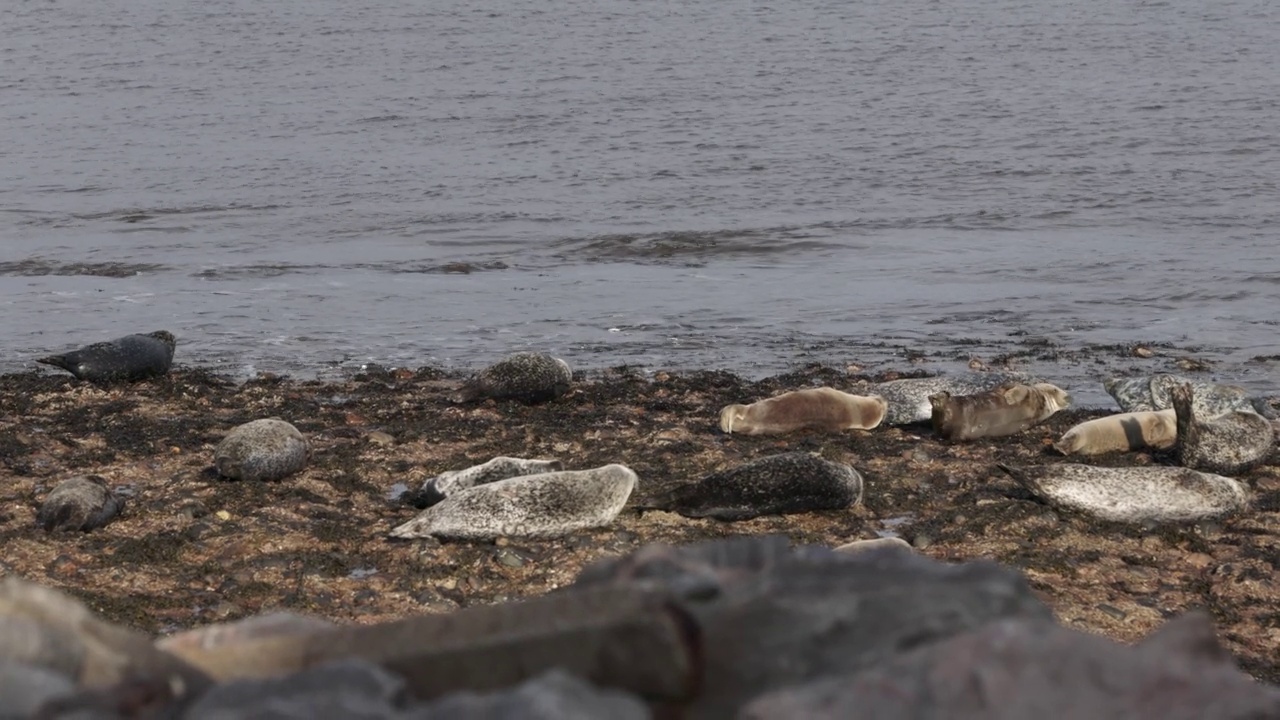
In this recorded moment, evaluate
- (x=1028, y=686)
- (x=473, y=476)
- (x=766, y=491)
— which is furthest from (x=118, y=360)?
(x=1028, y=686)

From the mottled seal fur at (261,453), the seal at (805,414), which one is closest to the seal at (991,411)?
the seal at (805,414)

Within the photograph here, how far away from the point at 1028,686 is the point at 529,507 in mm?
4238

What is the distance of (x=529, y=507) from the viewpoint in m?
5.66

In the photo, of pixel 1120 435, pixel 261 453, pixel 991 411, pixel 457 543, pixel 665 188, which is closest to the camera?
pixel 457 543

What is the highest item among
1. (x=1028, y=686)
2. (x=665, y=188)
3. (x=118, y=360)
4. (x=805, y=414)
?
(x=1028, y=686)

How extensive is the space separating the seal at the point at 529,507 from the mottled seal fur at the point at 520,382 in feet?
8.05

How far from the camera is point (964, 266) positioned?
14750mm

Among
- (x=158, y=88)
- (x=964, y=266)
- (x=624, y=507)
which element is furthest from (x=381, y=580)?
(x=158, y=88)

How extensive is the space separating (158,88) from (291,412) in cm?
2696

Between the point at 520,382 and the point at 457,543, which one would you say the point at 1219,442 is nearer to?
the point at 457,543

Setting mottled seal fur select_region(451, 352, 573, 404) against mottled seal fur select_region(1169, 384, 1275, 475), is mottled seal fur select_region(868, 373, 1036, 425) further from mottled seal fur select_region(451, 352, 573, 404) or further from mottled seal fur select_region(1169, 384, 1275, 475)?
mottled seal fur select_region(451, 352, 573, 404)

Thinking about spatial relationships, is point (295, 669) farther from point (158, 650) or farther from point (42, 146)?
point (42, 146)

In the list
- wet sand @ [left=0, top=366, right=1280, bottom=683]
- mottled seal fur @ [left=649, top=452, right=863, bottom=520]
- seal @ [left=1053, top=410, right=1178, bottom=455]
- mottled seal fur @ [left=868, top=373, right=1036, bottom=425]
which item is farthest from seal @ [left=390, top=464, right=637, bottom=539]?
seal @ [left=1053, top=410, right=1178, bottom=455]

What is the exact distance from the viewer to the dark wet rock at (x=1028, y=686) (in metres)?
1.51
